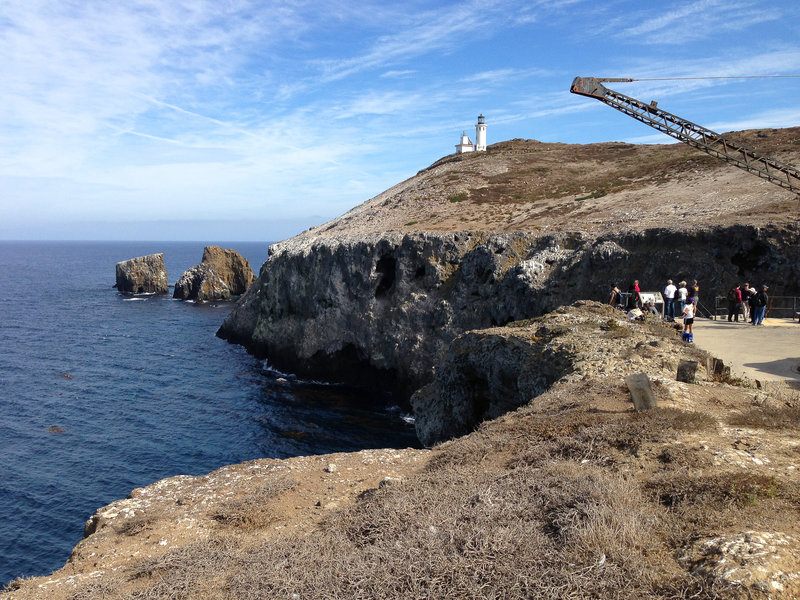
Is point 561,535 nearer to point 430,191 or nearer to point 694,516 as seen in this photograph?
point 694,516

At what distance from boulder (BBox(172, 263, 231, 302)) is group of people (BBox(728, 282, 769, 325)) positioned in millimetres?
82396

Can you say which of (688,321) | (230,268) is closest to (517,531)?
(688,321)

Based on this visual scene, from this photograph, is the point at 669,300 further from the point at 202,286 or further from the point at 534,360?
the point at 202,286

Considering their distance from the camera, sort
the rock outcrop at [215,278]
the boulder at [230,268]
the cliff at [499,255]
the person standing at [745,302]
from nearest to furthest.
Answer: the person standing at [745,302] → the cliff at [499,255] → the rock outcrop at [215,278] → the boulder at [230,268]

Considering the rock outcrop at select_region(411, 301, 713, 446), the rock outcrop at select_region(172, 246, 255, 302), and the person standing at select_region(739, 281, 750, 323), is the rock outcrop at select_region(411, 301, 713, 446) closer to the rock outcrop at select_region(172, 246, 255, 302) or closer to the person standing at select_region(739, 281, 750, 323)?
the person standing at select_region(739, 281, 750, 323)

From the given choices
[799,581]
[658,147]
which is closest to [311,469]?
[799,581]

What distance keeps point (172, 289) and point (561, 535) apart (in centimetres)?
11026

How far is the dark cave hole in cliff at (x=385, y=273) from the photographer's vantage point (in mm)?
47406

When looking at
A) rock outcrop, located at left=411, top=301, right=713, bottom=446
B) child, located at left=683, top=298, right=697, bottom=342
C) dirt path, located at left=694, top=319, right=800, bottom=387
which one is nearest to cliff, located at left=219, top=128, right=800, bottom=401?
dirt path, located at left=694, top=319, right=800, bottom=387

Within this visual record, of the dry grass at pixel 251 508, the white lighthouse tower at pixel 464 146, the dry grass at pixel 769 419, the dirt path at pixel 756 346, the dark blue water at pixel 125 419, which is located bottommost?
the dark blue water at pixel 125 419

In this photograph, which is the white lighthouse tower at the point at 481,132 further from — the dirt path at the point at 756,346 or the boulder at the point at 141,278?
the dirt path at the point at 756,346

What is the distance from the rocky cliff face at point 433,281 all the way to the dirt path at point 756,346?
6.64 meters

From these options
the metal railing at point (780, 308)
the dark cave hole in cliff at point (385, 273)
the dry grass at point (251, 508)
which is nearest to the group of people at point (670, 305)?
the metal railing at point (780, 308)

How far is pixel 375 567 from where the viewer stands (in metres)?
7.14
